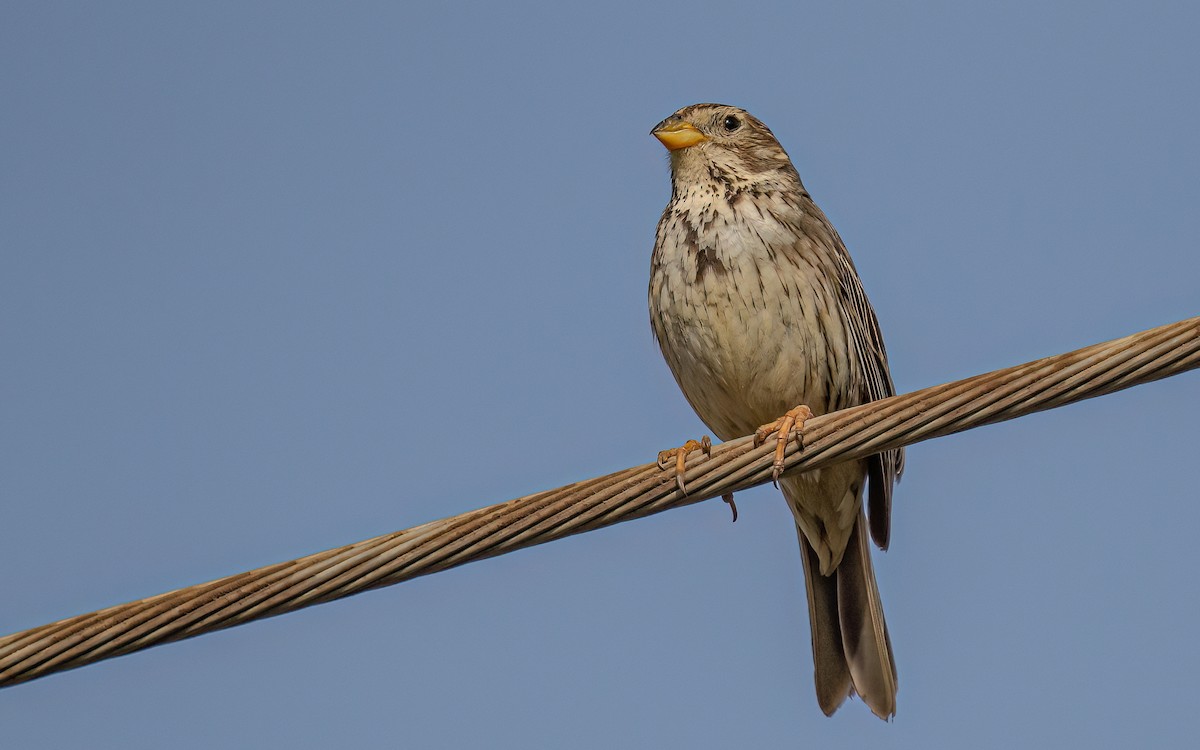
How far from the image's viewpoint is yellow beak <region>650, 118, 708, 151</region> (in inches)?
280

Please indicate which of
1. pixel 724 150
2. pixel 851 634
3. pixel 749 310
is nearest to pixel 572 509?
pixel 749 310

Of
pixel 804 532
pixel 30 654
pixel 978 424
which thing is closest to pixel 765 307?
pixel 804 532

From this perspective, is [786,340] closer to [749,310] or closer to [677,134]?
[749,310]

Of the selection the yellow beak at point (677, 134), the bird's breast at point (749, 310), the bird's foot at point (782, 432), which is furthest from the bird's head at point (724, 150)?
the bird's foot at point (782, 432)

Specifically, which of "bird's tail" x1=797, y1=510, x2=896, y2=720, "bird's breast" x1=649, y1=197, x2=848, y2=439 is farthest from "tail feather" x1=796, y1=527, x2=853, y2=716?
"bird's breast" x1=649, y1=197, x2=848, y2=439

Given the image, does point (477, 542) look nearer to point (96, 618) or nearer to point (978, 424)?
point (96, 618)

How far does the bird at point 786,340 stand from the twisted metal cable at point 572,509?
183cm

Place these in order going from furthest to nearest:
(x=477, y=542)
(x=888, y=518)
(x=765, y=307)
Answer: (x=888, y=518), (x=765, y=307), (x=477, y=542)

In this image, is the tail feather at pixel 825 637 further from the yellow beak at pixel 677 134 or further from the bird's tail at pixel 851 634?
the yellow beak at pixel 677 134

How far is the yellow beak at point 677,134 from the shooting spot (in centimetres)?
712

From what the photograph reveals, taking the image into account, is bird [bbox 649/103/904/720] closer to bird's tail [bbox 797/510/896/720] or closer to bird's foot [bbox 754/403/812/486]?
bird's tail [bbox 797/510/896/720]

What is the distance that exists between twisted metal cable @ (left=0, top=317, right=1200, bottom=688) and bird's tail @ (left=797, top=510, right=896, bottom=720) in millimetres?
2197

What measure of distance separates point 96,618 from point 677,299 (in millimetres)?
3306

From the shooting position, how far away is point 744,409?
265 inches
